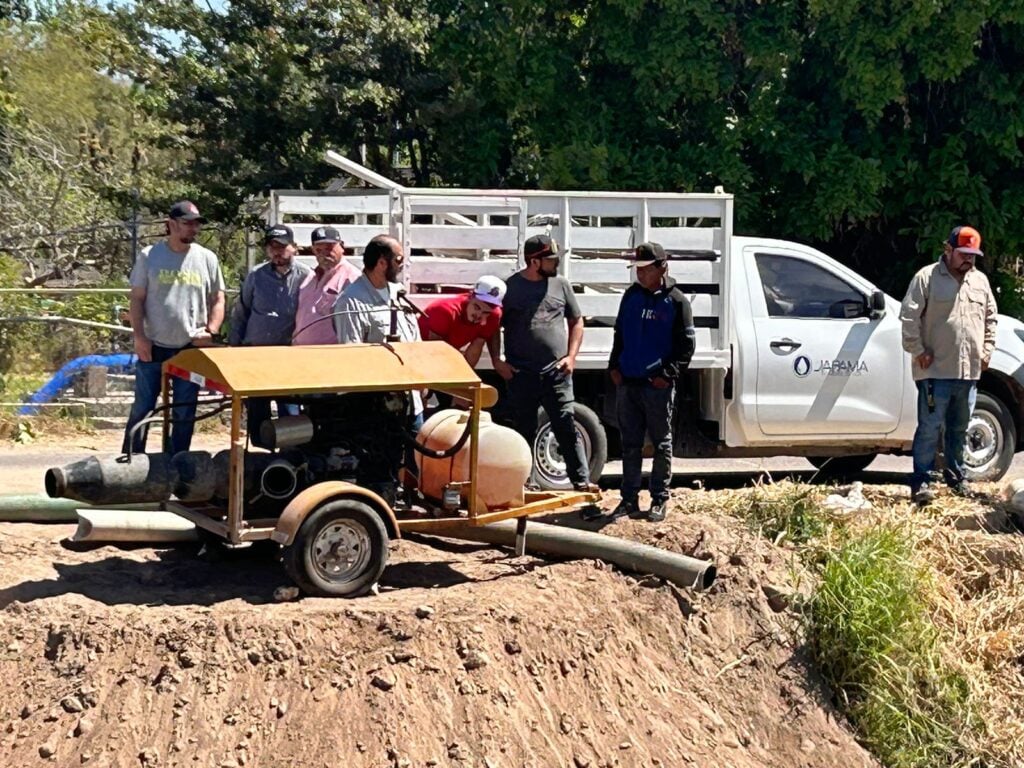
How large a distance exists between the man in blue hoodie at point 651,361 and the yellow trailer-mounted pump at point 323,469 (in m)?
0.75

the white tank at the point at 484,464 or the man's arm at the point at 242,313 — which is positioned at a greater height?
the man's arm at the point at 242,313

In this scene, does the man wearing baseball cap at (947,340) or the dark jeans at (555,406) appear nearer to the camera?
the dark jeans at (555,406)

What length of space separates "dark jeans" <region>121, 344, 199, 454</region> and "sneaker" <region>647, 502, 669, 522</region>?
104 inches

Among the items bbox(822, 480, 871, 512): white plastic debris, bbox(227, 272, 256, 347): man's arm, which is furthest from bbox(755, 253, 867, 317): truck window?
bbox(227, 272, 256, 347): man's arm

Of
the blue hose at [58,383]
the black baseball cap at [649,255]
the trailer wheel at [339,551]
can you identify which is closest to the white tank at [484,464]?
the trailer wheel at [339,551]

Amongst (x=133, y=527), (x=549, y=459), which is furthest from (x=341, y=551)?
Answer: (x=549, y=459)

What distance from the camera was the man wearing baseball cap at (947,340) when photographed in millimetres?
8703

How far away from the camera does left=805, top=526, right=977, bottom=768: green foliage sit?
684 centimetres

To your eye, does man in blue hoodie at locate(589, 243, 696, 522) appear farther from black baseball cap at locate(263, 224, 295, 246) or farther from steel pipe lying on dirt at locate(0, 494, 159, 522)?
steel pipe lying on dirt at locate(0, 494, 159, 522)

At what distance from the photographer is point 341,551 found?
674cm

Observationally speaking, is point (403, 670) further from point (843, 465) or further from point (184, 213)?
point (843, 465)

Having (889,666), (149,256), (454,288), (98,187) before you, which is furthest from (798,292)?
(98,187)

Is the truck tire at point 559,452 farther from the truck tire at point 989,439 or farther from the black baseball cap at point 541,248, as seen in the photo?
the truck tire at point 989,439

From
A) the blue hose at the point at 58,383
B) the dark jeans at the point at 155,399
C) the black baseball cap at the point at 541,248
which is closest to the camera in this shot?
the dark jeans at the point at 155,399
